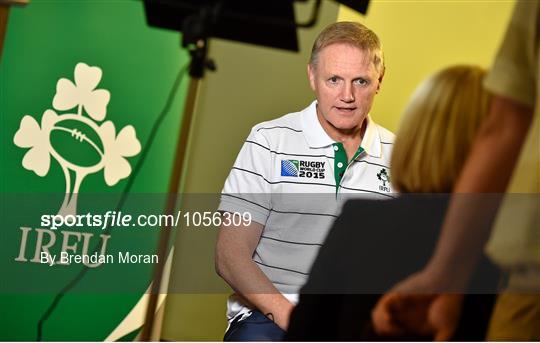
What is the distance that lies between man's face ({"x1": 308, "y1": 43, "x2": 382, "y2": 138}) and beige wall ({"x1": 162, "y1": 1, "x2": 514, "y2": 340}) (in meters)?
0.04

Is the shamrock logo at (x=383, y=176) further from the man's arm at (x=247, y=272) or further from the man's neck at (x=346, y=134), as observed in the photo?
the man's arm at (x=247, y=272)

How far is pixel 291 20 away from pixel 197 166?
41 centimetres

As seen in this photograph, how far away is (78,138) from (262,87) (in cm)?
46

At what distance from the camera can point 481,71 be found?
2.04 meters

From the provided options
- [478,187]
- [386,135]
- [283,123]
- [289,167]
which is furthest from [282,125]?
[478,187]

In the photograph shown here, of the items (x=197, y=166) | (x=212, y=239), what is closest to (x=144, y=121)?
(x=197, y=166)

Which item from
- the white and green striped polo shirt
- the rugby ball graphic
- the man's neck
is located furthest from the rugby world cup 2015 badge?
the rugby ball graphic

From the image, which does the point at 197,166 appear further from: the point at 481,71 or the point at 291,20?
the point at 481,71

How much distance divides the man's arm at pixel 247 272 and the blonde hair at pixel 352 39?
0.45 meters

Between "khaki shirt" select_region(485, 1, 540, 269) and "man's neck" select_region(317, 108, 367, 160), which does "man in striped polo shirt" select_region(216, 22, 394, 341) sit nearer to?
"man's neck" select_region(317, 108, 367, 160)

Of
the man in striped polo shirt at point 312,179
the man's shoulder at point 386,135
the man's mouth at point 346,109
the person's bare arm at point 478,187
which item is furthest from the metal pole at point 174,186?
the person's bare arm at point 478,187

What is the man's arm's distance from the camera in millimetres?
2135

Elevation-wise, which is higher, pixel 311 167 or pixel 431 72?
pixel 431 72

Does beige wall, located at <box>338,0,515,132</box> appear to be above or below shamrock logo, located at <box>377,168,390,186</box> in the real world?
above
